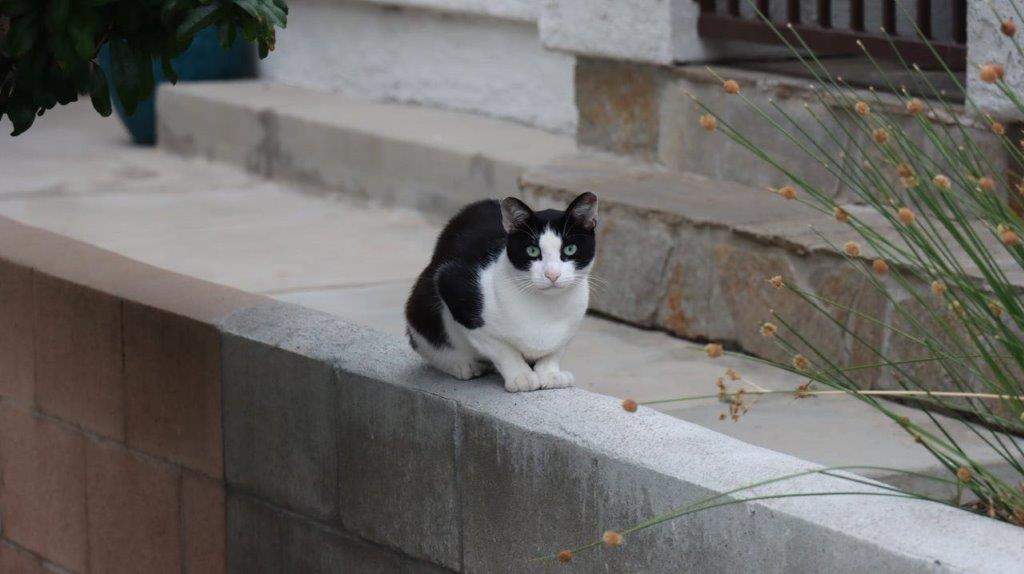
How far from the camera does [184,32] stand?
2500 mm

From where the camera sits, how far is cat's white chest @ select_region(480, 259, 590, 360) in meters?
2.71

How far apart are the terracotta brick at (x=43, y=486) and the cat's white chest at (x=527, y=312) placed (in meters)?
1.60

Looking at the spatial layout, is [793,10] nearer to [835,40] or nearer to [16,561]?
[835,40]

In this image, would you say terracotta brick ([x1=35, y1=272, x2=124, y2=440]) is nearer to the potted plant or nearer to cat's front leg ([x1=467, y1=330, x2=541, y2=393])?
the potted plant

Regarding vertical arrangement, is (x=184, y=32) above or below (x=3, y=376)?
above

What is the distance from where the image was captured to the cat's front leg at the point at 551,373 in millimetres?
2805

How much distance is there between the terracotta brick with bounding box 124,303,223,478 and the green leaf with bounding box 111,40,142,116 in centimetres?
84

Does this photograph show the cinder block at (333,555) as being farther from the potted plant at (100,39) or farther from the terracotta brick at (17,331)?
the terracotta brick at (17,331)

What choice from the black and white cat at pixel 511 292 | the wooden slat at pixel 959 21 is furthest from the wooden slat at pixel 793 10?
the black and white cat at pixel 511 292

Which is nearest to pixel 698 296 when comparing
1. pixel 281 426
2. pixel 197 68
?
pixel 281 426

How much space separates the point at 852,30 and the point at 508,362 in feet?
7.38

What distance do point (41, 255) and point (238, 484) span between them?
39.2 inches

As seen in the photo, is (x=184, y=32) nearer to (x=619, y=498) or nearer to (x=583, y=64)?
(x=619, y=498)

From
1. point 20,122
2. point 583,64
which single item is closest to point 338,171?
point 583,64
